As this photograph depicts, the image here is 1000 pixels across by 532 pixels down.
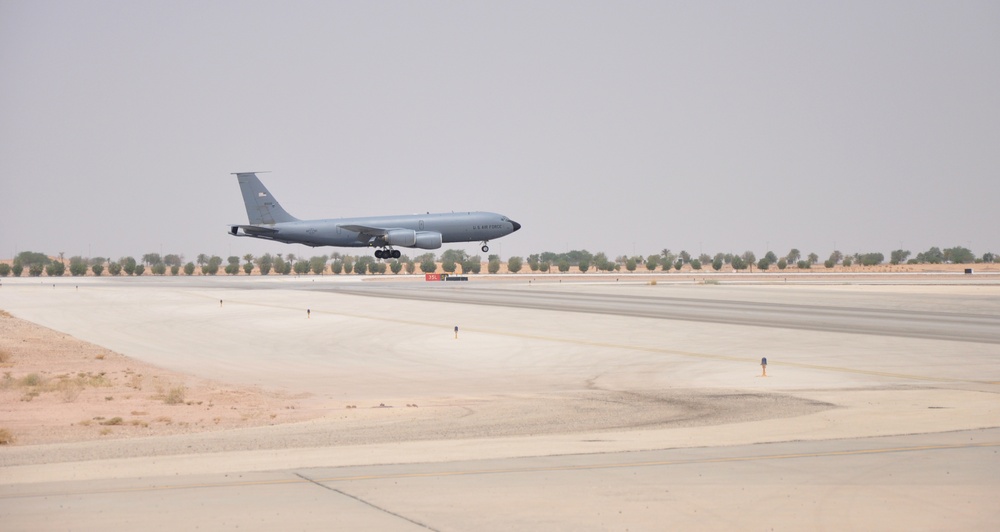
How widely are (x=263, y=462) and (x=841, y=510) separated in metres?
7.25

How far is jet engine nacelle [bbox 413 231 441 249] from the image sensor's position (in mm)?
93750

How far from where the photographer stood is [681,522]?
33.9 feet

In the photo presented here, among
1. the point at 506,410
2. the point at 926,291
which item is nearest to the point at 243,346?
the point at 506,410

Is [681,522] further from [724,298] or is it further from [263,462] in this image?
[724,298]

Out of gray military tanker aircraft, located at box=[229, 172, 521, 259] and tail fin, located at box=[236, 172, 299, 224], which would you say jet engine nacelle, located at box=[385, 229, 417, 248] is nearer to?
gray military tanker aircraft, located at box=[229, 172, 521, 259]

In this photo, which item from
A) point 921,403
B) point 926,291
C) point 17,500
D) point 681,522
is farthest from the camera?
point 926,291

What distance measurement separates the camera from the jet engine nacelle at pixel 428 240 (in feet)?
308

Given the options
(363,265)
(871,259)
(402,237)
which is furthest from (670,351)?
(871,259)

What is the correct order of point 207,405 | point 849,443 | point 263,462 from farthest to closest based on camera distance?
point 207,405 < point 849,443 < point 263,462

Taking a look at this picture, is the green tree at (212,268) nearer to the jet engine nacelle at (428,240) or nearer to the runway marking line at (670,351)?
the jet engine nacelle at (428,240)

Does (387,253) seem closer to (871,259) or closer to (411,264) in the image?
(411,264)

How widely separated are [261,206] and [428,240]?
16502mm

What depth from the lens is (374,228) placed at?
9450cm

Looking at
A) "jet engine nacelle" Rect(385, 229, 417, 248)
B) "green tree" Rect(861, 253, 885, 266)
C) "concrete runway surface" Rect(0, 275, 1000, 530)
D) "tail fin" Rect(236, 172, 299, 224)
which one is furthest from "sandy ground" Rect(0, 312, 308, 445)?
"green tree" Rect(861, 253, 885, 266)
